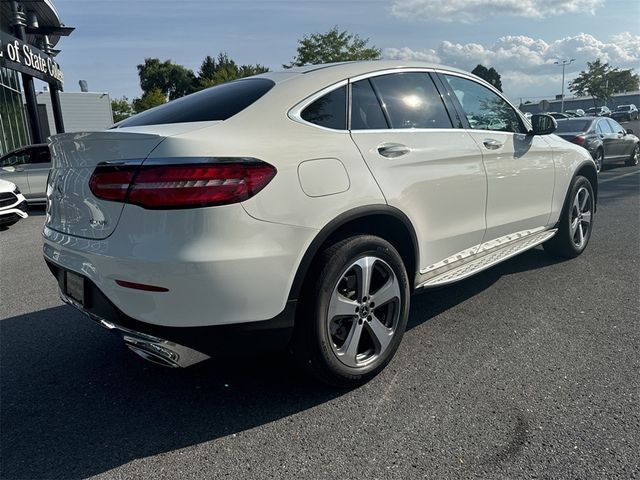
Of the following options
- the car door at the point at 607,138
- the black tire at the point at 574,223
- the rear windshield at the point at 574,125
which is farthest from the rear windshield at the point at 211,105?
the car door at the point at 607,138

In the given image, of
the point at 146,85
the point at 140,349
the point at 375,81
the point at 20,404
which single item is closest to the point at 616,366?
the point at 375,81

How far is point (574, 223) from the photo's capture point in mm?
4918

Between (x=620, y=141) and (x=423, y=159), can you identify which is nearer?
(x=423, y=159)

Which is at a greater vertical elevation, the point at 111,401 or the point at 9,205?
the point at 9,205

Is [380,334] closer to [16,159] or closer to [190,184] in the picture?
[190,184]

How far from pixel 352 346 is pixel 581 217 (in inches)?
139

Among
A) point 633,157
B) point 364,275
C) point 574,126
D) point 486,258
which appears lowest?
point 633,157

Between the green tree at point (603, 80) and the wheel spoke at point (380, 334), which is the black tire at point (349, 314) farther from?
the green tree at point (603, 80)

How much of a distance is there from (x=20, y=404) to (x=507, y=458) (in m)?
2.49

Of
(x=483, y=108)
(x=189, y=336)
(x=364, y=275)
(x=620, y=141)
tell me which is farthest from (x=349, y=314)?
(x=620, y=141)

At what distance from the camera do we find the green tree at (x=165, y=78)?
6088 centimetres

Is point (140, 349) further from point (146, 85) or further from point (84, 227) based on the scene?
point (146, 85)

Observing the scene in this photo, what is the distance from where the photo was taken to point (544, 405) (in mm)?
2484

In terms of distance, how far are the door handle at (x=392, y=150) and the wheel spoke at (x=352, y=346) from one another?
94 centimetres
